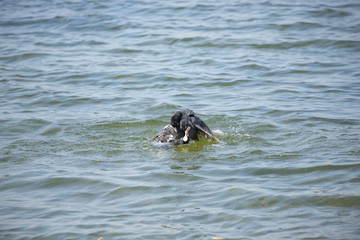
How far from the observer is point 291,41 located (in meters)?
14.4

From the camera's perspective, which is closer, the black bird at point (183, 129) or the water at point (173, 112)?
the water at point (173, 112)

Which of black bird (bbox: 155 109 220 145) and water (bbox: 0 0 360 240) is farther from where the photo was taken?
black bird (bbox: 155 109 220 145)

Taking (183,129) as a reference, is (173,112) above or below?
below

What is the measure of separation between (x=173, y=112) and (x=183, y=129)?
224 cm

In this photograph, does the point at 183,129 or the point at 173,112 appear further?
the point at 173,112

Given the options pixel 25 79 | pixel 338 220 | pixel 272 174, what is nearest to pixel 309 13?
pixel 25 79

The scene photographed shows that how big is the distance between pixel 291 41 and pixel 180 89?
4719mm

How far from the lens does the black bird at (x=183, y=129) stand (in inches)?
292

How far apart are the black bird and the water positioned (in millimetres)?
181

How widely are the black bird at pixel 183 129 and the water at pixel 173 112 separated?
0.59 feet

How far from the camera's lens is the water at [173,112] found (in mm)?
5520

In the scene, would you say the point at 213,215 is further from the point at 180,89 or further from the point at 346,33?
the point at 346,33

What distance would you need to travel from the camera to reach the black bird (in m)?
7.41

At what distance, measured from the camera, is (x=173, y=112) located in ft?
31.8
